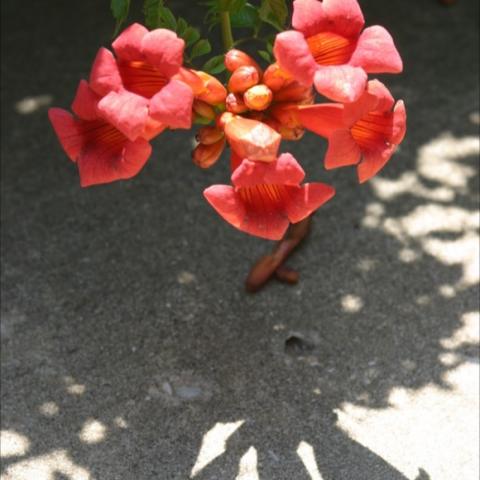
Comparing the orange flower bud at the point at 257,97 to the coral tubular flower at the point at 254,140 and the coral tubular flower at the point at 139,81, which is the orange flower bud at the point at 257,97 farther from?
the coral tubular flower at the point at 139,81

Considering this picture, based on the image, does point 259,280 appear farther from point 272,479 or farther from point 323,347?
point 272,479

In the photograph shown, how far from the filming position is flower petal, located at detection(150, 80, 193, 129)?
2545mm

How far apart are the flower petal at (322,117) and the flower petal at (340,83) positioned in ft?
0.53

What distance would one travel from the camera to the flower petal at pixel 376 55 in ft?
8.62

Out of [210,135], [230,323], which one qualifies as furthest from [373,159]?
[230,323]

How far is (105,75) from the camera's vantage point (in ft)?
8.64

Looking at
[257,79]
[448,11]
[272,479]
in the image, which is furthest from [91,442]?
[448,11]

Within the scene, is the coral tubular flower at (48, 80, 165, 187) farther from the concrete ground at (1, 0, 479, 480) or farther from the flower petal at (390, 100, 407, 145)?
the concrete ground at (1, 0, 479, 480)

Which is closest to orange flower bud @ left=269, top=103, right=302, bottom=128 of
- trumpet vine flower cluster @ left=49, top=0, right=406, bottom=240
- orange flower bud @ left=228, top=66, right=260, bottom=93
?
trumpet vine flower cluster @ left=49, top=0, right=406, bottom=240

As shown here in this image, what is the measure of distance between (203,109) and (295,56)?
1.24 feet

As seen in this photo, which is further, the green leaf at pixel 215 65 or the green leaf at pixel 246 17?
the green leaf at pixel 246 17

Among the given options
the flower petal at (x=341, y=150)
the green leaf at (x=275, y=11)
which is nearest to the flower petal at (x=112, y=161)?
the flower petal at (x=341, y=150)

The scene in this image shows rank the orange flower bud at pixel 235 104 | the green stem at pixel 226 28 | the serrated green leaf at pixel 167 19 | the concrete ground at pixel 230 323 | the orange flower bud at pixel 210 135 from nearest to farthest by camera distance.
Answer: the orange flower bud at pixel 235 104 < the orange flower bud at pixel 210 135 < the serrated green leaf at pixel 167 19 < the green stem at pixel 226 28 < the concrete ground at pixel 230 323

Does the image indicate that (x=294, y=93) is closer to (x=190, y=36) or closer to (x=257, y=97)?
(x=257, y=97)
